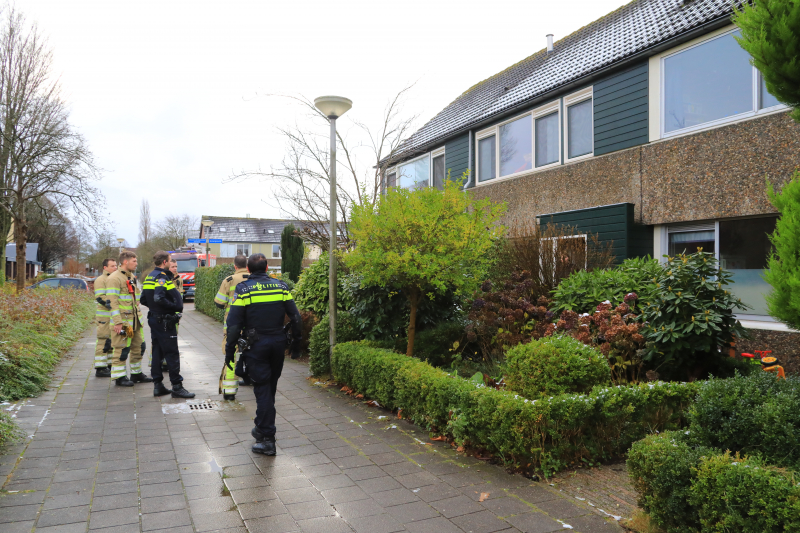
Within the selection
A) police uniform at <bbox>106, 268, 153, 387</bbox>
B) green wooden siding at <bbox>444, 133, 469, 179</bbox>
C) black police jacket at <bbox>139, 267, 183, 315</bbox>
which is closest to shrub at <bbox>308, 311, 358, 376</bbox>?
black police jacket at <bbox>139, 267, 183, 315</bbox>

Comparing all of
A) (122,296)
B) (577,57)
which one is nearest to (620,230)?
(577,57)

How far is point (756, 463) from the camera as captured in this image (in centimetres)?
297

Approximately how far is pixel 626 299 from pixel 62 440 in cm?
611

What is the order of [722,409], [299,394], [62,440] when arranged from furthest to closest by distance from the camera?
[299,394] → [62,440] → [722,409]

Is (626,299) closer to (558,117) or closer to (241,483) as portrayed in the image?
(241,483)

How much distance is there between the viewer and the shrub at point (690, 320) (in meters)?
5.31

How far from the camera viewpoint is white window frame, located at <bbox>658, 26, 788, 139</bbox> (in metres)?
7.49

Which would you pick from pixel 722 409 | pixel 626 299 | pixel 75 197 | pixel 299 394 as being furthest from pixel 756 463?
pixel 75 197

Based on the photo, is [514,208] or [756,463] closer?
[756,463]

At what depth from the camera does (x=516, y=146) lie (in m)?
12.4

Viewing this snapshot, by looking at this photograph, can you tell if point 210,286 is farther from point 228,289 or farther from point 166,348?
point 228,289

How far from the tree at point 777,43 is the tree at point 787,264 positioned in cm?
60

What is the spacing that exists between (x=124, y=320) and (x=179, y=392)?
150cm

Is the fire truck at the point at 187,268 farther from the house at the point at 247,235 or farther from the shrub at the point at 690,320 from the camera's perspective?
the shrub at the point at 690,320
